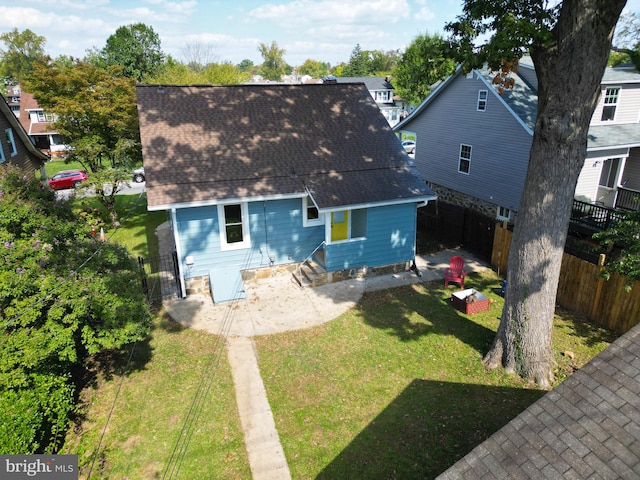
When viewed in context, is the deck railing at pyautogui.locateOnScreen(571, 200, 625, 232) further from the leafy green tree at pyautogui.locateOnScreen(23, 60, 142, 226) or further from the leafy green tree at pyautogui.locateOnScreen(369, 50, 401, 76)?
the leafy green tree at pyautogui.locateOnScreen(369, 50, 401, 76)

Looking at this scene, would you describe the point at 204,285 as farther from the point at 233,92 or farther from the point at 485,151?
the point at 485,151

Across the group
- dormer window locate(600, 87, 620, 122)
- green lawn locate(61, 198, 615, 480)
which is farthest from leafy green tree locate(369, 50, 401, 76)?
green lawn locate(61, 198, 615, 480)

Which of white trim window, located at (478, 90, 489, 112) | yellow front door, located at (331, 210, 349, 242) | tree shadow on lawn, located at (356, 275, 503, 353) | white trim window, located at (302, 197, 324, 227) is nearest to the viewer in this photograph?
tree shadow on lawn, located at (356, 275, 503, 353)

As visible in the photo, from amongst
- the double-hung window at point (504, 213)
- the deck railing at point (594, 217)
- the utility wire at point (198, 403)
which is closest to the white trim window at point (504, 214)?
the double-hung window at point (504, 213)

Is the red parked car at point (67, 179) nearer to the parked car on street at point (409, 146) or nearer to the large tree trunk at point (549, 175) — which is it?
the parked car on street at point (409, 146)

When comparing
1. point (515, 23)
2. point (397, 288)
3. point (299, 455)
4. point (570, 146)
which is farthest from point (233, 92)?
point (299, 455)

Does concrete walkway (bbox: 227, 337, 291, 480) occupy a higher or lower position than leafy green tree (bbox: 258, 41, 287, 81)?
lower

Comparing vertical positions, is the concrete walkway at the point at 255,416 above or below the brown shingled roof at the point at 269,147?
below
